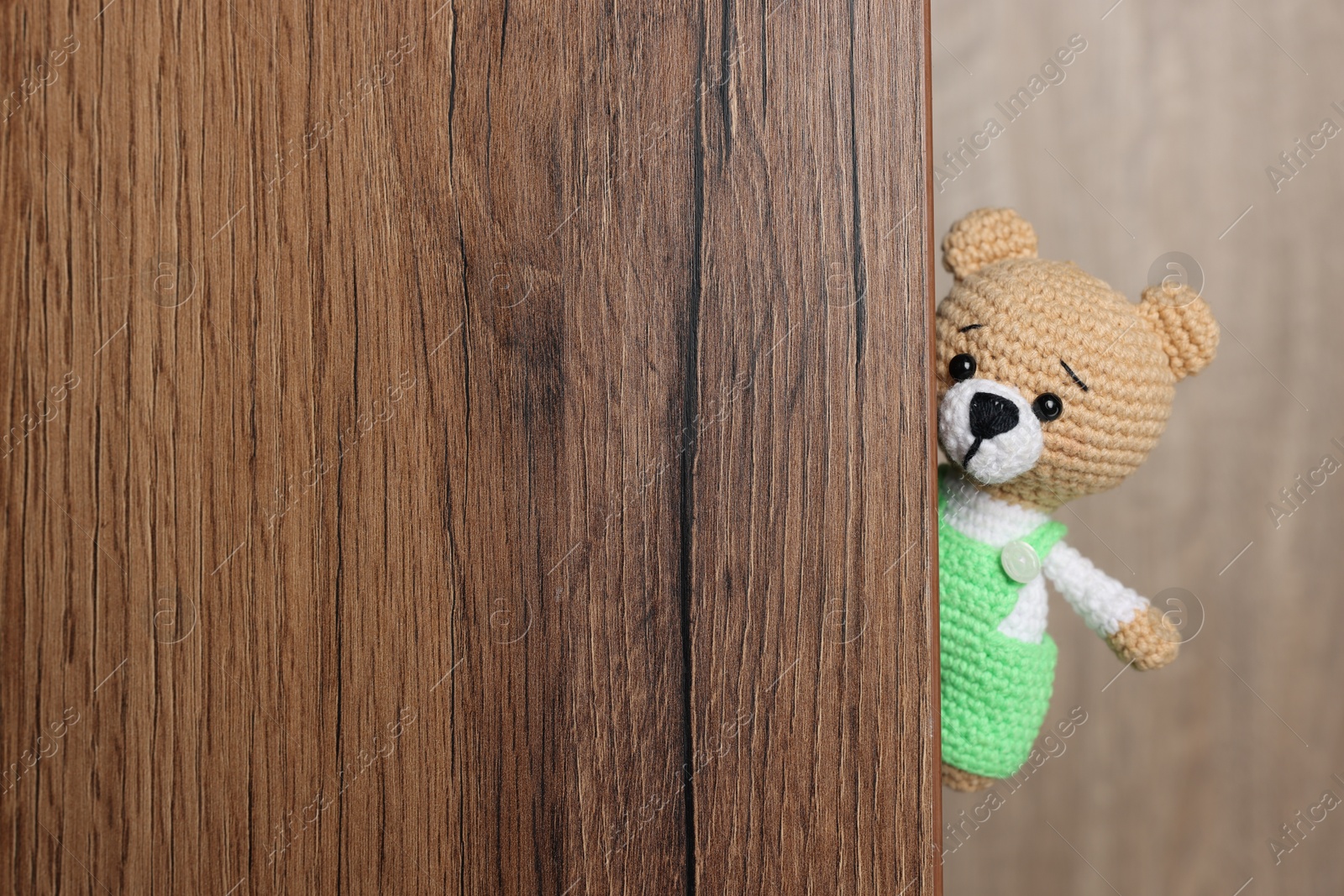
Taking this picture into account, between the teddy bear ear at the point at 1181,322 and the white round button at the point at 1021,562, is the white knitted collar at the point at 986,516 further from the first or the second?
the teddy bear ear at the point at 1181,322

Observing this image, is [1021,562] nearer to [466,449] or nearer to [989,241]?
[989,241]

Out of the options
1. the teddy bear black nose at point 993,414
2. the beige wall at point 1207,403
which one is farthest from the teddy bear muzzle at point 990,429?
the beige wall at point 1207,403

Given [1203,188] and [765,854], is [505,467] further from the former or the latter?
[1203,188]

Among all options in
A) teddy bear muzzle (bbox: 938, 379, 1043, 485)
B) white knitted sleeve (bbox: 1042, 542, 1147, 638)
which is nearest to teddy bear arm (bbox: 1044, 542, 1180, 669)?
white knitted sleeve (bbox: 1042, 542, 1147, 638)

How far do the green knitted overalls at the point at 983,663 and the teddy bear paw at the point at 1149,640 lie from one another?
6cm

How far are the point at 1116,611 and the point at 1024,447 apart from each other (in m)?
0.17

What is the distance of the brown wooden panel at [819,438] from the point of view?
60 centimetres

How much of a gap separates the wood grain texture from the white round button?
0.36 ft

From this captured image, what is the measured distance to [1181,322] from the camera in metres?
0.69

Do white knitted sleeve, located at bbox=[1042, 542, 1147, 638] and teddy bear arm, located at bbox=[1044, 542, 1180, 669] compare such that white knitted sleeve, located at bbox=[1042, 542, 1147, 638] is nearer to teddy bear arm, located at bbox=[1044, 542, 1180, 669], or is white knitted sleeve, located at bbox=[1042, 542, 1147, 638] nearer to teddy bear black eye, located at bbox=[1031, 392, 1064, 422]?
teddy bear arm, located at bbox=[1044, 542, 1180, 669]

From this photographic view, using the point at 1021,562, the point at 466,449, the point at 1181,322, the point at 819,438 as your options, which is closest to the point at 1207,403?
the point at 1181,322

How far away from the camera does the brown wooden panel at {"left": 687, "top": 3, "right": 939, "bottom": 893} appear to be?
23.5 inches

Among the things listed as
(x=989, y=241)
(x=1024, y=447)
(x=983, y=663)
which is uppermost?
(x=989, y=241)

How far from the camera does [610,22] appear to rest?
0.61 meters
